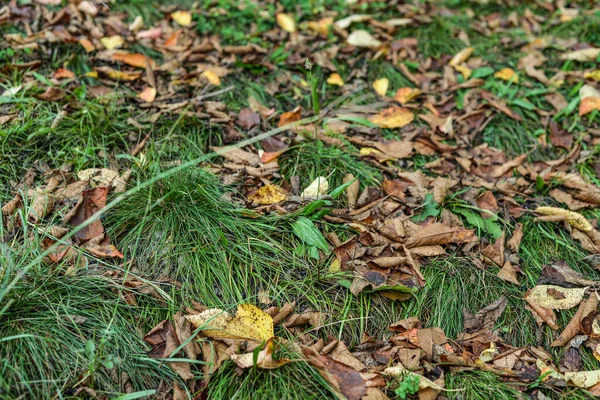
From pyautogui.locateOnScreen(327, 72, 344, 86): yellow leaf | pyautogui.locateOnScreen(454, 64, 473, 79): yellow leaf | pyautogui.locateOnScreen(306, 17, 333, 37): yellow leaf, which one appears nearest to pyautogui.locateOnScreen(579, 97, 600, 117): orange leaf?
pyautogui.locateOnScreen(454, 64, 473, 79): yellow leaf

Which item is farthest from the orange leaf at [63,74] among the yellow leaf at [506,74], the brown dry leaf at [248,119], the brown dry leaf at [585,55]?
the brown dry leaf at [585,55]

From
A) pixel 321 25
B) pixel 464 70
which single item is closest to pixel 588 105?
pixel 464 70

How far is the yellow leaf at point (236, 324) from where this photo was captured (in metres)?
2.06

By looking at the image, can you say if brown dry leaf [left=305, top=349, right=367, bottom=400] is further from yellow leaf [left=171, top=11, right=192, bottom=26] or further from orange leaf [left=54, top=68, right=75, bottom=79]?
yellow leaf [left=171, top=11, right=192, bottom=26]

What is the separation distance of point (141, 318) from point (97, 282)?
0.73 ft

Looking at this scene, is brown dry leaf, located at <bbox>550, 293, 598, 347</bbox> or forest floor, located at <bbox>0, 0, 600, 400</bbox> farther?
brown dry leaf, located at <bbox>550, 293, 598, 347</bbox>

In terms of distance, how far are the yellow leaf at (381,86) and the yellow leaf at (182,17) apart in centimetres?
128

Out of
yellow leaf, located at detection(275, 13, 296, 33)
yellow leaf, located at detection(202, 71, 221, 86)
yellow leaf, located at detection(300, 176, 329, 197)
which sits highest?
yellow leaf, located at detection(275, 13, 296, 33)

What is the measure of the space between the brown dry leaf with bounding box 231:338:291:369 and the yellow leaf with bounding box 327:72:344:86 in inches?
72.8

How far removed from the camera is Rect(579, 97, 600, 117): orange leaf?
10.4 ft

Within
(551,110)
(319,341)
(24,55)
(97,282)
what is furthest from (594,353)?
(24,55)

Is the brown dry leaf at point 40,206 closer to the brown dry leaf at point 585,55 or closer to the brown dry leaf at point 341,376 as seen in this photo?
the brown dry leaf at point 341,376

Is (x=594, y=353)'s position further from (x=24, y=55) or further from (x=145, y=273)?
(x=24, y=55)

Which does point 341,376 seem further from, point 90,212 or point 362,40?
point 362,40
